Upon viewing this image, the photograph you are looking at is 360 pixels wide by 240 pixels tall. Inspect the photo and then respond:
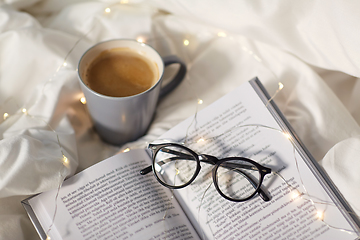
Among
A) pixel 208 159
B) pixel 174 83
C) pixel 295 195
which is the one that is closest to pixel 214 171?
pixel 208 159

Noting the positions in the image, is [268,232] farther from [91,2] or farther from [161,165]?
[91,2]

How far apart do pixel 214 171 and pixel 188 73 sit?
35cm

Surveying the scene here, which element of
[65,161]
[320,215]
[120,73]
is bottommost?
[320,215]

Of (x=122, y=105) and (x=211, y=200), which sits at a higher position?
(x=122, y=105)

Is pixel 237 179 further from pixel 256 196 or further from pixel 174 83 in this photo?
pixel 174 83

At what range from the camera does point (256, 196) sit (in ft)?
2.05

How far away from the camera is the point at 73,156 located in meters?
0.69

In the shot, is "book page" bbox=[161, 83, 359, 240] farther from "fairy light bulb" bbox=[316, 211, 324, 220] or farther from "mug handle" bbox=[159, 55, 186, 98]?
"mug handle" bbox=[159, 55, 186, 98]

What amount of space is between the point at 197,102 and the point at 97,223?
1.32ft

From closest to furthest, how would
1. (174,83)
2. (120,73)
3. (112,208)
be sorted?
(112,208)
(120,73)
(174,83)

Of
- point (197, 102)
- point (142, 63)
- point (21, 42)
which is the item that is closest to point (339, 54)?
point (197, 102)

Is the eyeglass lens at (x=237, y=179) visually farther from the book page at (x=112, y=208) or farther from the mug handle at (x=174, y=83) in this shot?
the mug handle at (x=174, y=83)

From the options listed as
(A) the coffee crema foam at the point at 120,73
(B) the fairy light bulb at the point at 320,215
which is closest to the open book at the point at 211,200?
(B) the fairy light bulb at the point at 320,215

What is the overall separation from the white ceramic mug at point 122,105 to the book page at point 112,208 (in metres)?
0.10
